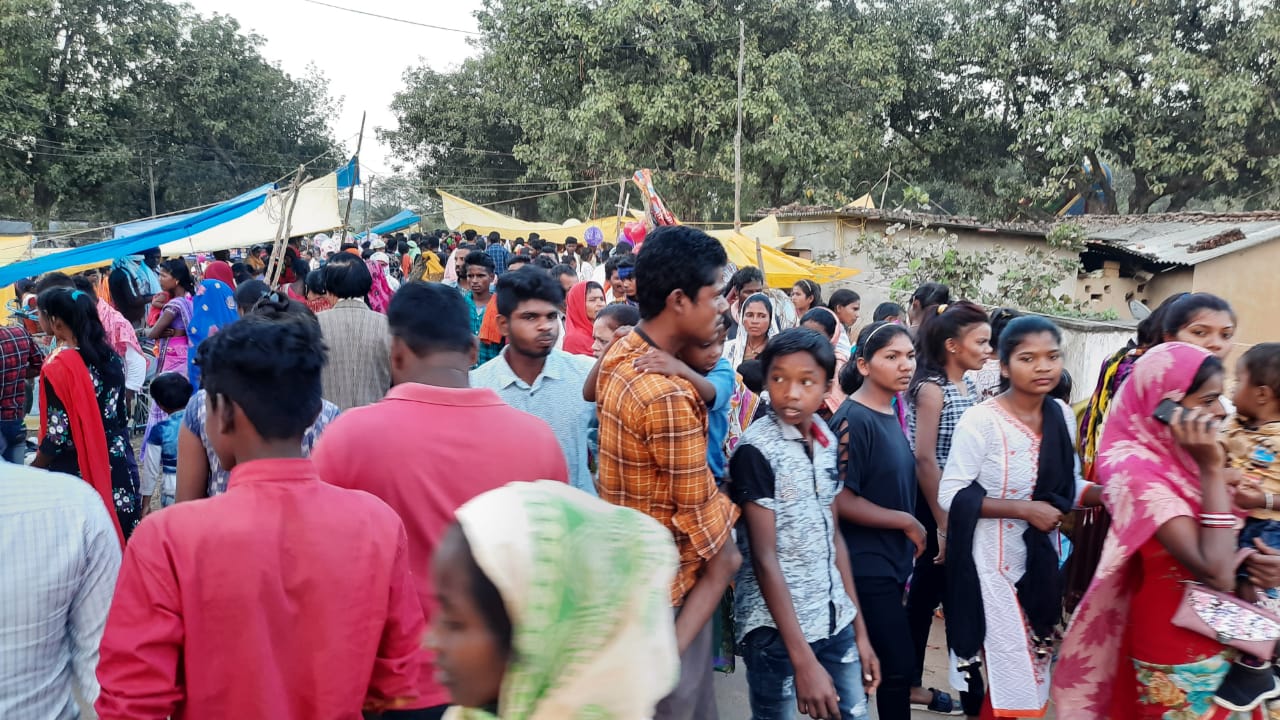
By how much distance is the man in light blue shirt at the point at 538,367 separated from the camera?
10.2 ft

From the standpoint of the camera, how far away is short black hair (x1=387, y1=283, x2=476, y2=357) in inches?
91.8

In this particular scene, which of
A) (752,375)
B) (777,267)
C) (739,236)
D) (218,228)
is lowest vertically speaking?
(752,375)

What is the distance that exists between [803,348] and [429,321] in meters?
1.13

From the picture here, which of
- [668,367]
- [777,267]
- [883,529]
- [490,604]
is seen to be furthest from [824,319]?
[777,267]

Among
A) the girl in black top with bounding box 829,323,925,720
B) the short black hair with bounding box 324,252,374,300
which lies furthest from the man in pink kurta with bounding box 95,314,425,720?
the short black hair with bounding box 324,252,374,300

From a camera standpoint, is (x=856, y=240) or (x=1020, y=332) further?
(x=856, y=240)

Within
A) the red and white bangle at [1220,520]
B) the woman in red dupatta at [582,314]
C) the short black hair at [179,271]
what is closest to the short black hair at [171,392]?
the woman in red dupatta at [582,314]

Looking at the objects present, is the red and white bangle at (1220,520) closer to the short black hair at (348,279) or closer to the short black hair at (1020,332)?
the short black hair at (1020,332)

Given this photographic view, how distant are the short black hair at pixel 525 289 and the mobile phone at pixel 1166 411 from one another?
201 cm

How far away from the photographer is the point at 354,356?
12.9 ft

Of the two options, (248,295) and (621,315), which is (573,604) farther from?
(248,295)

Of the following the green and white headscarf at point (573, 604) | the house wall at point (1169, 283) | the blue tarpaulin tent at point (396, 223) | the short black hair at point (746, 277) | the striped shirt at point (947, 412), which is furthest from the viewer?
the blue tarpaulin tent at point (396, 223)

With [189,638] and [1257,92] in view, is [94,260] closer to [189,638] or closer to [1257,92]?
[189,638]

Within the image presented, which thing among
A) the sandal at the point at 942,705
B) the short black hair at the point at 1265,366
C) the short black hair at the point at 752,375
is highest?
the short black hair at the point at 1265,366
